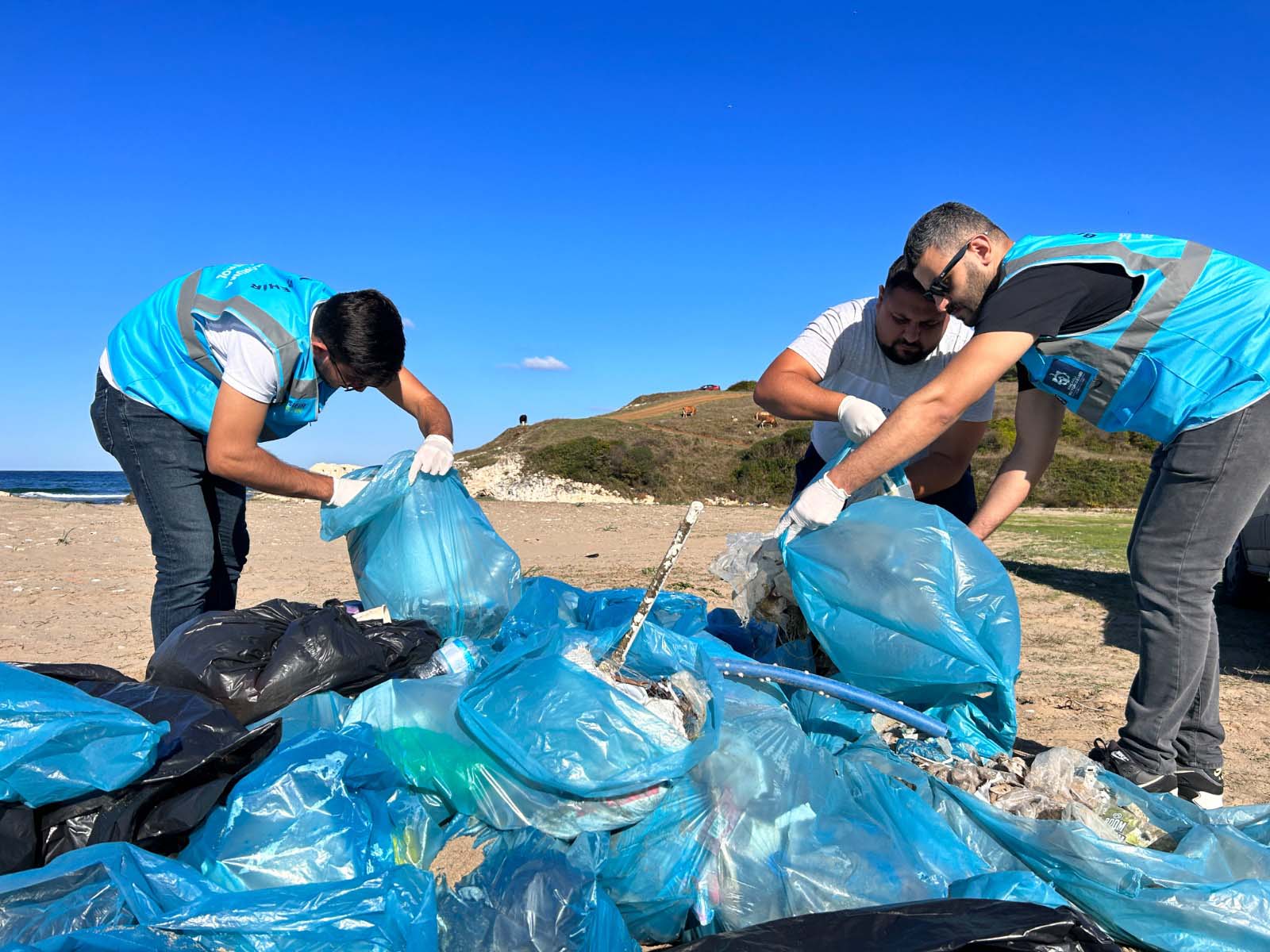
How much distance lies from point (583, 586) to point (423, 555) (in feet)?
8.51

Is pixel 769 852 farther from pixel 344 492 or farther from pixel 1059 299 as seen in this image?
pixel 344 492

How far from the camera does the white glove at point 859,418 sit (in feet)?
9.18

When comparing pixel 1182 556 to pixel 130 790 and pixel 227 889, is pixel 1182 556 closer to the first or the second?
pixel 227 889

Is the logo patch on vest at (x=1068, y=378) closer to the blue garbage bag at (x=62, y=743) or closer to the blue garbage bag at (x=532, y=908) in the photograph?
the blue garbage bag at (x=532, y=908)

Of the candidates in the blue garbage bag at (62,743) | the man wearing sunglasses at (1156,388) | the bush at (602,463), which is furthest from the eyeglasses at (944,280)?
the bush at (602,463)

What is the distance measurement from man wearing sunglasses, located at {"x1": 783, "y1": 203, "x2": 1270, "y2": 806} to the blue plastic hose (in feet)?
1.75

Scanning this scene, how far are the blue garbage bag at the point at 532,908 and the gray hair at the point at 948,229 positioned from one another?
1794 mm

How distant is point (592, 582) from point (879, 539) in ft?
11.2

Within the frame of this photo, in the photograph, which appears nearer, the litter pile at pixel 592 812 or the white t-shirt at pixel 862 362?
the litter pile at pixel 592 812

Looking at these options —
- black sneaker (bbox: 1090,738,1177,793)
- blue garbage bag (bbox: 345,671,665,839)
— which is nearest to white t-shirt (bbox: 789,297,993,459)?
black sneaker (bbox: 1090,738,1177,793)

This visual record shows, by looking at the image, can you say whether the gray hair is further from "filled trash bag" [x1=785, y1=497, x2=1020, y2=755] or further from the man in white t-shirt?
"filled trash bag" [x1=785, y1=497, x2=1020, y2=755]

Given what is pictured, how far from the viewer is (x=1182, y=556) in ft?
7.83

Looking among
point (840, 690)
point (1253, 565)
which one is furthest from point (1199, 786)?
point (1253, 565)

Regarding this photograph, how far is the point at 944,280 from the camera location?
252cm
